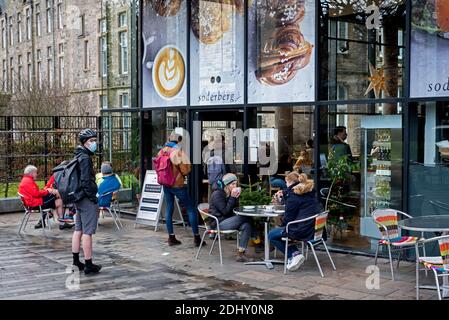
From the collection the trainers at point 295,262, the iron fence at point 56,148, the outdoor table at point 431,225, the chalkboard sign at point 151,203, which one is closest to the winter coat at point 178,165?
the chalkboard sign at point 151,203

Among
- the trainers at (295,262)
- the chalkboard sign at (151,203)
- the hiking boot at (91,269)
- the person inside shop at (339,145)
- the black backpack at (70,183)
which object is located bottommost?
the hiking boot at (91,269)

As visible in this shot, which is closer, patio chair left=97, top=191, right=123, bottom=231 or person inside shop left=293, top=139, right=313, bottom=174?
person inside shop left=293, top=139, right=313, bottom=174

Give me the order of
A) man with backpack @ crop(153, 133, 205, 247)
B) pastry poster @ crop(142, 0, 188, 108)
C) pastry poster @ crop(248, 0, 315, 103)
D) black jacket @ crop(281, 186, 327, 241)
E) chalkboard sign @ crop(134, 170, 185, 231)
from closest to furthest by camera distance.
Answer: black jacket @ crop(281, 186, 327, 241), pastry poster @ crop(248, 0, 315, 103), man with backpack @ crop(153, 133, 205, 247), chalkboard sign @ crop(134, 170, 185, 231), pastry poster @ crop(142, 0, 188, 108)

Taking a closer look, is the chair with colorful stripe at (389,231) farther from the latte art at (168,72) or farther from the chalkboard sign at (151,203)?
the latte art at (168,72)

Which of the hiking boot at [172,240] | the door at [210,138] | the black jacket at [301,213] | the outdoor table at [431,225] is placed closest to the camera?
the outdoor table at [431,225]

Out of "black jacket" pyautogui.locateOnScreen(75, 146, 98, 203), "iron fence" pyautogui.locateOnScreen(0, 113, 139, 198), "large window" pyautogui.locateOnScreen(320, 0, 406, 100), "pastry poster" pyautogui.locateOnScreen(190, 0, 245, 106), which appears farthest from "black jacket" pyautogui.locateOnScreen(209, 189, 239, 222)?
"iron fence" pyautogui.locateOnScreen(0, 113, 139, 198)

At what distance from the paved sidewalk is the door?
4.98ft

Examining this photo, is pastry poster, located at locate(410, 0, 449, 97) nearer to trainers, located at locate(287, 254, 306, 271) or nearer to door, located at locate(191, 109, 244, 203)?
trainers, located at locate(287, 254, 306, 271)

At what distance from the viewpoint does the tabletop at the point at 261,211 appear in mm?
7379

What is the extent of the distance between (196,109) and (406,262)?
14.9 feet

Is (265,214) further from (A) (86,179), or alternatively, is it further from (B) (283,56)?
(B) (283,56)

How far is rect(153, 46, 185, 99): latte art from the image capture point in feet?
35.6

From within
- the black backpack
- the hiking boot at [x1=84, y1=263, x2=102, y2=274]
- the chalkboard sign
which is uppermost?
the black backpack

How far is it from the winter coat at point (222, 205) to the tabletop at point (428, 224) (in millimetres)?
2148
